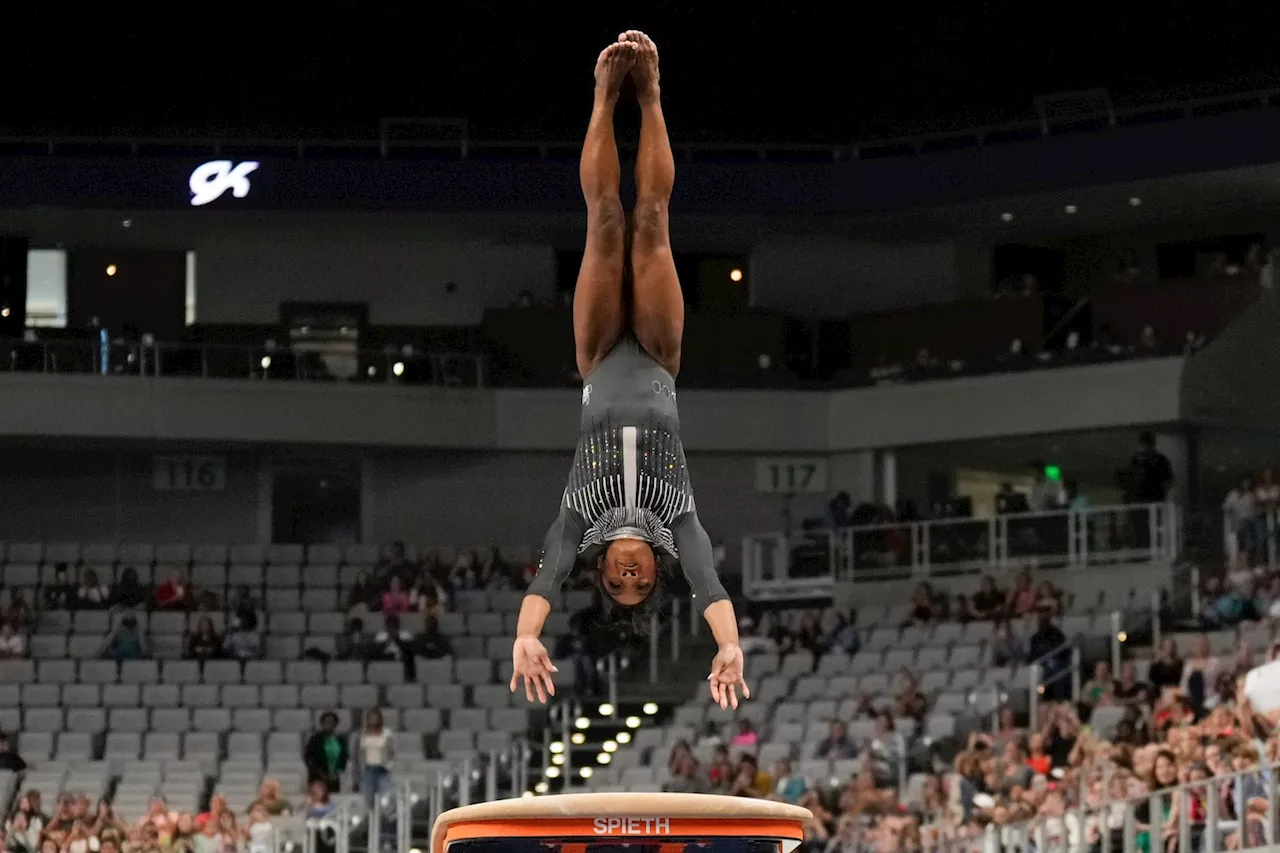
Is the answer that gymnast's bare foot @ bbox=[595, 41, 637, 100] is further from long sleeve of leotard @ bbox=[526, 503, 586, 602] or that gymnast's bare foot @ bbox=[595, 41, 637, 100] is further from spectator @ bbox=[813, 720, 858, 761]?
spectator @ bbox=[813, 720, 858, 761]

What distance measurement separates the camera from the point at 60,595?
22.2m

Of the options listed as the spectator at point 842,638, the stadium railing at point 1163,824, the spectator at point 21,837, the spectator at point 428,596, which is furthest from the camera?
the spectator at point 428,596

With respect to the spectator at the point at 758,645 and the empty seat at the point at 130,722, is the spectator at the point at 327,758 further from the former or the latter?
the spectator at the point at 758,645

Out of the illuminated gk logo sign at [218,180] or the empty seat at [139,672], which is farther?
the illuminated gk logo sign at [218,180]

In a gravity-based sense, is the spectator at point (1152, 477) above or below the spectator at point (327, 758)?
above

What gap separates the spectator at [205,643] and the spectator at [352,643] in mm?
1155

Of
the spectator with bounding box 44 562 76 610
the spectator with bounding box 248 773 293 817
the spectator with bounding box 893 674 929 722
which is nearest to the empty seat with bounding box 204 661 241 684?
the spectator with bounding box 44 562 76 610

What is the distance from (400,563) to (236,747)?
422cm

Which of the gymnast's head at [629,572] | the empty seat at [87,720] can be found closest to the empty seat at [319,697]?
the empty seat at [87,720]

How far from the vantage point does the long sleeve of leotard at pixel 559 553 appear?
8391mm

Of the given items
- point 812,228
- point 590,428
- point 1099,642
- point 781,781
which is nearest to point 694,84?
point 812,228

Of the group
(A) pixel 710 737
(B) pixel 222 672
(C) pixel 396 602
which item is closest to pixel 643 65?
(A) pixel 710 737

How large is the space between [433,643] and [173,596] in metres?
3.13

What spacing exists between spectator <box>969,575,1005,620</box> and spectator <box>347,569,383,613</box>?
6211mm
